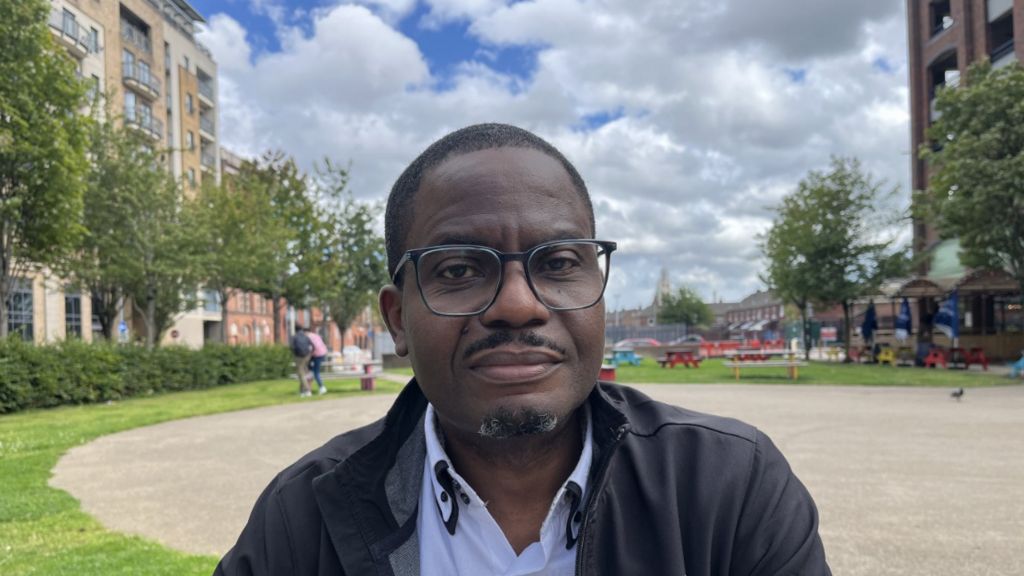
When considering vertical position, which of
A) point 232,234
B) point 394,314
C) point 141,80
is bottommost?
point 394,314

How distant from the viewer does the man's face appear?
163cm

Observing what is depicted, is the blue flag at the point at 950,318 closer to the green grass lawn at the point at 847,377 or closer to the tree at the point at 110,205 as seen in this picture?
the green grass lawn at the point at 847,377

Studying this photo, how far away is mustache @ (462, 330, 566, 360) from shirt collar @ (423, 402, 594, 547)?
285 millimetres

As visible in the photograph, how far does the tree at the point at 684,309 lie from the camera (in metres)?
80.1

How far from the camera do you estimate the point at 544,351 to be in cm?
164

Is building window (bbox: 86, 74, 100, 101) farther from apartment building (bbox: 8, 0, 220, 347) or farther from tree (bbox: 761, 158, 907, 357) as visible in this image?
tree (bbox: 761, 158, 907, 357)

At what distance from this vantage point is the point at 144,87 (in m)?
43.0

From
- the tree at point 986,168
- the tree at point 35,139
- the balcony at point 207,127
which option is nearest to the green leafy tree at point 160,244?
the tree at point 35,139

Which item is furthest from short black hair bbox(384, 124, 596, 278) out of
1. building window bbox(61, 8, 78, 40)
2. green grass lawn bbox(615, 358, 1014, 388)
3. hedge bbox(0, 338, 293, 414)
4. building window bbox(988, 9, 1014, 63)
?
building window bbox(61, 8, 78, 40)

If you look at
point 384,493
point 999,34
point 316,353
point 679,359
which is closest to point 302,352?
point 316,353

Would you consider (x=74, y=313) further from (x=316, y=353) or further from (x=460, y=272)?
(x=460, y=272)

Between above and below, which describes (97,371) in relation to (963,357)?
above

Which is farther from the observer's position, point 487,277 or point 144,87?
point 144,87

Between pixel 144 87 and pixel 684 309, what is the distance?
188ft
